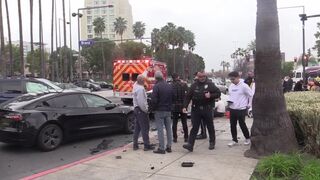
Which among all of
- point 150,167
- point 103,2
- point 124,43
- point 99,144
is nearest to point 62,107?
point 99,144

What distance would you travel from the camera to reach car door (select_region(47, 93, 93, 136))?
1096cm

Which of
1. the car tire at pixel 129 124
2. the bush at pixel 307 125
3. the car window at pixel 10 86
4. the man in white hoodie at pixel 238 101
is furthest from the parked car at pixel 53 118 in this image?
the bush at pixel 307 125

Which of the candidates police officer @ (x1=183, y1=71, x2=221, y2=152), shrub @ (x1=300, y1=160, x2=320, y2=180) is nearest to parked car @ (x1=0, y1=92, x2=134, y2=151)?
police officer @ (x1=183, y1=71, x2=221, y2=152)

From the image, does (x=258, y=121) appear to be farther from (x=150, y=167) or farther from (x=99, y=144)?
(x=99, y=144)

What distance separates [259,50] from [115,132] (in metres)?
5.68

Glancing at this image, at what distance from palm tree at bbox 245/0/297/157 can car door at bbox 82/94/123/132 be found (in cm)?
441

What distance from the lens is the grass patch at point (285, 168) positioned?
7.09m

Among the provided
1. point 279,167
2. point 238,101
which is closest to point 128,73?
point 238,101

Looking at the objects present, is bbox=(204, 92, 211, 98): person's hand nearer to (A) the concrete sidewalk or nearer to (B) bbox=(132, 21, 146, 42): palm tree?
(A) the concrete sidewalk

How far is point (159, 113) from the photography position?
32.4ft

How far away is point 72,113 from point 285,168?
5.61m

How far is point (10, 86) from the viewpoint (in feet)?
49.5

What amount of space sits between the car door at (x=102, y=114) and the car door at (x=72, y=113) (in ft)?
0.71

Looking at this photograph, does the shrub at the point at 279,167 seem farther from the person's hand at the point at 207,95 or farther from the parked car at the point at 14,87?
the parked car at the point at 14,87
